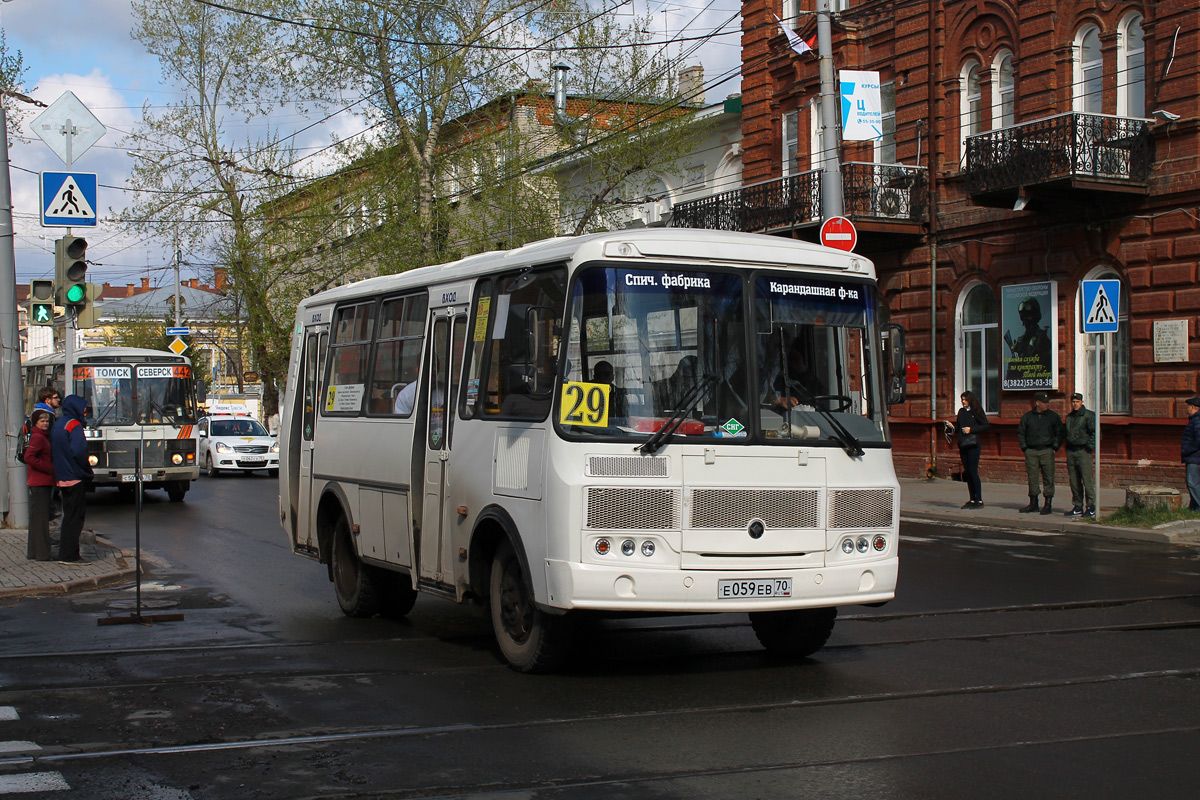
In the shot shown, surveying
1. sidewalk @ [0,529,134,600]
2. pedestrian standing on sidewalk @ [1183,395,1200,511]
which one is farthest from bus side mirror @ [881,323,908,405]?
pedestrian standing on sidewalk @ [1183,395,1200,511]

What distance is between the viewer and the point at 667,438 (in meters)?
7.75

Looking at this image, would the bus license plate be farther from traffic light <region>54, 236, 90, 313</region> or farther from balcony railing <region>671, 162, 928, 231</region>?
balcony railing <region>671, 162, 928, 231</region>

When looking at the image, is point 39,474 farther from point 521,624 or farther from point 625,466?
point 625,466

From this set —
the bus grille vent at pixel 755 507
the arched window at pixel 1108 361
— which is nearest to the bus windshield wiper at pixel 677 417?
the bus grille vent at pixel 755 507

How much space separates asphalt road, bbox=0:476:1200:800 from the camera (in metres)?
5.91

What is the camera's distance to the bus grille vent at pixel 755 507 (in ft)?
25.6

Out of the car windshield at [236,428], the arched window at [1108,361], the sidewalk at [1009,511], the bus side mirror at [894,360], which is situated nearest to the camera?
the bus side mirror at [894,360]

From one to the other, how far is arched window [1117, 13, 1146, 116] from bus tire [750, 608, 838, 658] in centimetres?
1770

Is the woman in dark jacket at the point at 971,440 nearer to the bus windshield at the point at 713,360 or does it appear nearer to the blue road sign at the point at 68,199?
the bus windshield at the point at 713,360

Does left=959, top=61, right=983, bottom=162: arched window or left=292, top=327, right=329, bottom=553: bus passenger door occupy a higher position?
left=959, top=61, right=983, bottom=162: arched window

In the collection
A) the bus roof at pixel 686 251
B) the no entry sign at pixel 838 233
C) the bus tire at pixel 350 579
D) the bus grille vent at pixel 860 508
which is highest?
the no entry sign at pixel 838 233

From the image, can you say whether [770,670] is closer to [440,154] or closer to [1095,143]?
[1095,143]

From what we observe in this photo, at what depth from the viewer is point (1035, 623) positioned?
1026cm

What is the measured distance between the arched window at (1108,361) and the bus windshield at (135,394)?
1727 cm
